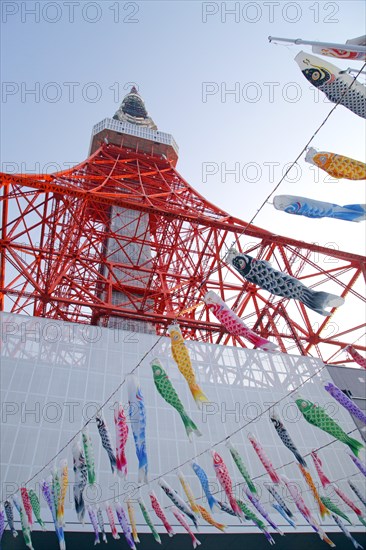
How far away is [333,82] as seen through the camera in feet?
17.3

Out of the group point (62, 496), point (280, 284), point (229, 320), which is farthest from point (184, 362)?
point (62, 496)

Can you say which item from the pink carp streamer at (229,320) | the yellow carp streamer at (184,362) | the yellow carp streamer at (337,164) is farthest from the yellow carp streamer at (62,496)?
the yellow carp streamer at (337,164)

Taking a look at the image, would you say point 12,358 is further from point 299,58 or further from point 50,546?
point 299,58

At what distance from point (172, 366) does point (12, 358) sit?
4210mm

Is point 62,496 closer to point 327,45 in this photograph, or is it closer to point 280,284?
point 280,284

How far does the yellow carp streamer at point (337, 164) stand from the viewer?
5.58 meters

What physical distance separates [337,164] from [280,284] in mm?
1887

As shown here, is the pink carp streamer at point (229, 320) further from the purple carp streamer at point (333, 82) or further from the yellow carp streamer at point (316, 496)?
the purple carp streamer at point (333, 82)

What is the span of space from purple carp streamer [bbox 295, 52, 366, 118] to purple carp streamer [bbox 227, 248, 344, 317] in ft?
7.53

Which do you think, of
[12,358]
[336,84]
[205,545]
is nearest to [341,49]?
[336,84]

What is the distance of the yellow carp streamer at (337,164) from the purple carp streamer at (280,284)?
5.12 ft

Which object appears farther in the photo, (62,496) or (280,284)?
(62,496)

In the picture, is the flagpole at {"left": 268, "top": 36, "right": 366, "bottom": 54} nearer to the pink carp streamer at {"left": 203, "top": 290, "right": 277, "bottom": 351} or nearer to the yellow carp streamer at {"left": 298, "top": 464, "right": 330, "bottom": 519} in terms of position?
the pink carp streamer at {"left": 203, "top": 290, "right": 277, "bottom": 351}

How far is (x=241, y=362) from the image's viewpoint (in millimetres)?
13125
